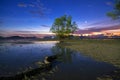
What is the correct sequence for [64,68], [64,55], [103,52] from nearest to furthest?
1. [64,68]
2. [64,55]
3. [103,52]

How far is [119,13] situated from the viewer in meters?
36.2

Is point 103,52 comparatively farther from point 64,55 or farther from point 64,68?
point 64,68

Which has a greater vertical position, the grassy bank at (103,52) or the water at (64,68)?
the water at (64,68)

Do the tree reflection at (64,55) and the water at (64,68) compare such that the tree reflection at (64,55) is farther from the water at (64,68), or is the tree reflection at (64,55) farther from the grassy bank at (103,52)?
the grassy bank at (103,52)

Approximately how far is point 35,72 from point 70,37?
69.5 metres

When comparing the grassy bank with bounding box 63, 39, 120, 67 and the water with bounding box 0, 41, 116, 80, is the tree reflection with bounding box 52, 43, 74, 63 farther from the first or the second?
the grassy bank with bounding box 63, 39, 120, 67

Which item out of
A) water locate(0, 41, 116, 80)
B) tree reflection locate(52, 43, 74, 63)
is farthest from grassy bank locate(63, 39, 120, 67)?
tree reflection locate(52, 43, 74, 63)

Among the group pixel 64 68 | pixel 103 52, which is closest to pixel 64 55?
pixel 103 52

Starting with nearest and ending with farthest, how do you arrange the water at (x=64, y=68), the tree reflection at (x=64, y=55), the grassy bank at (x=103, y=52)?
1. the water at (x=64, y=68)
2. the grassy bank at (x=103, y=52)
3. the tree reflection at (x=64, y=55)

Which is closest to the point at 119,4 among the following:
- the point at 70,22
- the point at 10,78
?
the point at 10,78

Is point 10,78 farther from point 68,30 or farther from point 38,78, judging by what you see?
point 68,30

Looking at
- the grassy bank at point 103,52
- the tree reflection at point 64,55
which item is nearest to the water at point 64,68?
the tree reflection at point 64,55

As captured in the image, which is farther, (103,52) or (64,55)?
(103,52)

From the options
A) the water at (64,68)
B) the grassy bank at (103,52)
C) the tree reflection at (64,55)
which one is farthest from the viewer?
the tree reflection at (64,55)
